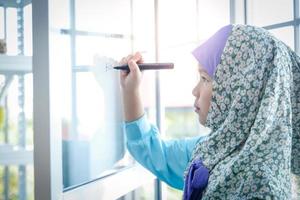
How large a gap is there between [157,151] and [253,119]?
0.38 meters

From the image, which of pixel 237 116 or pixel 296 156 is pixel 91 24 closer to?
pixel 237 116

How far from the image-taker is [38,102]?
58 centimetres

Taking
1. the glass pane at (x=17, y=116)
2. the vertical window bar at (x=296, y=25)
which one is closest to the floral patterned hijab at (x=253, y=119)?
the glass pane at (x=17, y=116)

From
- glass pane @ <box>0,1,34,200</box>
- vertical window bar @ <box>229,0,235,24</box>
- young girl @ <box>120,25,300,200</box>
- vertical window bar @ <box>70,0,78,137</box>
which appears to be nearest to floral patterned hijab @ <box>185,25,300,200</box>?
young girl @ <box>120,25,300,200</box>

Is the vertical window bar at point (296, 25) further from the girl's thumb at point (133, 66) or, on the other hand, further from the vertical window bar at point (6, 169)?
the vertical window bar at point (6, 169)

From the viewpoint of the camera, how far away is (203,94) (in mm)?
858

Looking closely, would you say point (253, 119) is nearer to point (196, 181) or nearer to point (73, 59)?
point (196, 181)

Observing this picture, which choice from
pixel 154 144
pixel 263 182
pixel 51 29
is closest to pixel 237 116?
pixel 263 182

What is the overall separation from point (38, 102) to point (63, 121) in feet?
0.34

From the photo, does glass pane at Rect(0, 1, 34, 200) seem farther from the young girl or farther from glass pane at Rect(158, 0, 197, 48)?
glass pane at Rect(158, 0, 197, 48)

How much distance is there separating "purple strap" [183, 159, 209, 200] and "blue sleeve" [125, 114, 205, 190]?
214mm

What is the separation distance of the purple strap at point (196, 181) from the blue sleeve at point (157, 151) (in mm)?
214

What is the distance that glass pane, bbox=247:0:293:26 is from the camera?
142cm

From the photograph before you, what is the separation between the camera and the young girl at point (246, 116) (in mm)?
702
